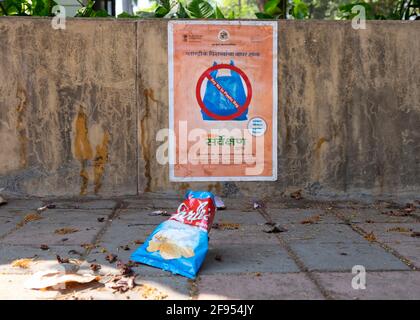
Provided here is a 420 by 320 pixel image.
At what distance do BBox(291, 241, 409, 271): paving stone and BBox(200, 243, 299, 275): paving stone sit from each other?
15cm

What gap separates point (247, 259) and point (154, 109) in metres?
2.65

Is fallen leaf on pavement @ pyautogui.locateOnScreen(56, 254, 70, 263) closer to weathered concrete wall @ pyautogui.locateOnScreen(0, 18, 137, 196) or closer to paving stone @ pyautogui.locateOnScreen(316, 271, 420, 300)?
paving stone @ pyautogui.locateOnScreen(316, 271, 420, 300)

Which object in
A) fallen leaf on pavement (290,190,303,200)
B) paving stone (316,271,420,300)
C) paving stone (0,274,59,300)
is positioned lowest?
paving stone (316,271,420,300)

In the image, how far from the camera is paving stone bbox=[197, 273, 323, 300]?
3.22 metres

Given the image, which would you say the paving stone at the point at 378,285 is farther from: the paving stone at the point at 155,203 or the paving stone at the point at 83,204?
the paving stone at the point at 83,204

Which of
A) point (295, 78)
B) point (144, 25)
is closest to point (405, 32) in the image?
point (295, 78)

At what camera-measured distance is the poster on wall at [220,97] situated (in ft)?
20.0

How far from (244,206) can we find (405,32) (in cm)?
273

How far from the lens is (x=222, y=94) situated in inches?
242

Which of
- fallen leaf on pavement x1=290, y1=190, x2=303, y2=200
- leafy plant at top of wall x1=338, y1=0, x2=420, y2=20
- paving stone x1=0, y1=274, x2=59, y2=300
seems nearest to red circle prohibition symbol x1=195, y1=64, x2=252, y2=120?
fallen leaf on pavement x1=290, y1=190, x2=303, y2=200

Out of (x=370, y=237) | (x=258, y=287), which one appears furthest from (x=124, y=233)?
(x=370, y=237)

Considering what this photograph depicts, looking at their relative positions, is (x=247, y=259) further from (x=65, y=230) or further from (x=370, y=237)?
(x=65, y=230)

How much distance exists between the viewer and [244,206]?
19.5ft

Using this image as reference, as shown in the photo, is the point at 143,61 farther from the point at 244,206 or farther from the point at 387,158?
the point at 387,158
